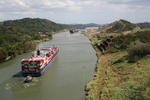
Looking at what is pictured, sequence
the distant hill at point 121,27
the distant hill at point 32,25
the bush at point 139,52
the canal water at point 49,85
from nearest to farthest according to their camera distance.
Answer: the canal water at point 49,85
the bush at point 139,52
the distant hill at point 121,27
the distant hill at point 32,25

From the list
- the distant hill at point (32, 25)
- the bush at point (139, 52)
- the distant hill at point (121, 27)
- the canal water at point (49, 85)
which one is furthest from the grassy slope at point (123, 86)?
the distant hill at point (32, 25)

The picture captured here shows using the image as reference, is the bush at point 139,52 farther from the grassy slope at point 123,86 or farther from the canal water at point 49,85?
the canal water at point 49,85

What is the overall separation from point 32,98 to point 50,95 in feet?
7.05

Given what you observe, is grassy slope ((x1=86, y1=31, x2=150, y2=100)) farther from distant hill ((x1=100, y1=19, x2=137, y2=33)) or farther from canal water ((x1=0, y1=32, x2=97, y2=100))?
distant hill ((x1=100, y1=19, x2=137, y2=33))

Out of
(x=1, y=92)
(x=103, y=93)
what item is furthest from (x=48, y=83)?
(x=103, y=93)

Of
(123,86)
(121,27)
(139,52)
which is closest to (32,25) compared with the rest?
(121,27)

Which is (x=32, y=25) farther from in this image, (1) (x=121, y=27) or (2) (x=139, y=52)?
(2) (x=139, y=52)

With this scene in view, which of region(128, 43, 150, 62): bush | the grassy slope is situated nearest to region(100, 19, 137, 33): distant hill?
region(128, 43, 150, 62): bush

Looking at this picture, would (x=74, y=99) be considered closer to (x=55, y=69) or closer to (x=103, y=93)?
(x=103, y=93)

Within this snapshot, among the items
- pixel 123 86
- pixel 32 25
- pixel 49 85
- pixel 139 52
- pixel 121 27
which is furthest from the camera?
pixel 32 25

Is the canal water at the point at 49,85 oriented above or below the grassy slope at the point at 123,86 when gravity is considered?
below

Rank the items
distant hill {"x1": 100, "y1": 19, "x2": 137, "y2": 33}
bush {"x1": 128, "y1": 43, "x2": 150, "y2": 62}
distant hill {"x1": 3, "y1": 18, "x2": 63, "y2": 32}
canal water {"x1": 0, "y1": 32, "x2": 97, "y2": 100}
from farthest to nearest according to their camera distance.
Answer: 1. distant hill {"x1": 3, "y1": 18, "x2": 63, "y2": 32}
2. distant hill {"x1": 100, "y1": 19, "x2": 137, "y2": 33}
3. bush {"x1": 128, "y1": 43, "x2": 150, "y2": 62}
4. canal water {"x1": 0, "y1": 32, "x2": 97, "y2": 100}

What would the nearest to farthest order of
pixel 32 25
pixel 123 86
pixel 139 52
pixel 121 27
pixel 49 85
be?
pixel 123 86, pixel 49 85, pixel 139 52, pixel 121 27, pixel 32 25

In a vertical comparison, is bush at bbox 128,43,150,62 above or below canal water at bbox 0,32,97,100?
above
